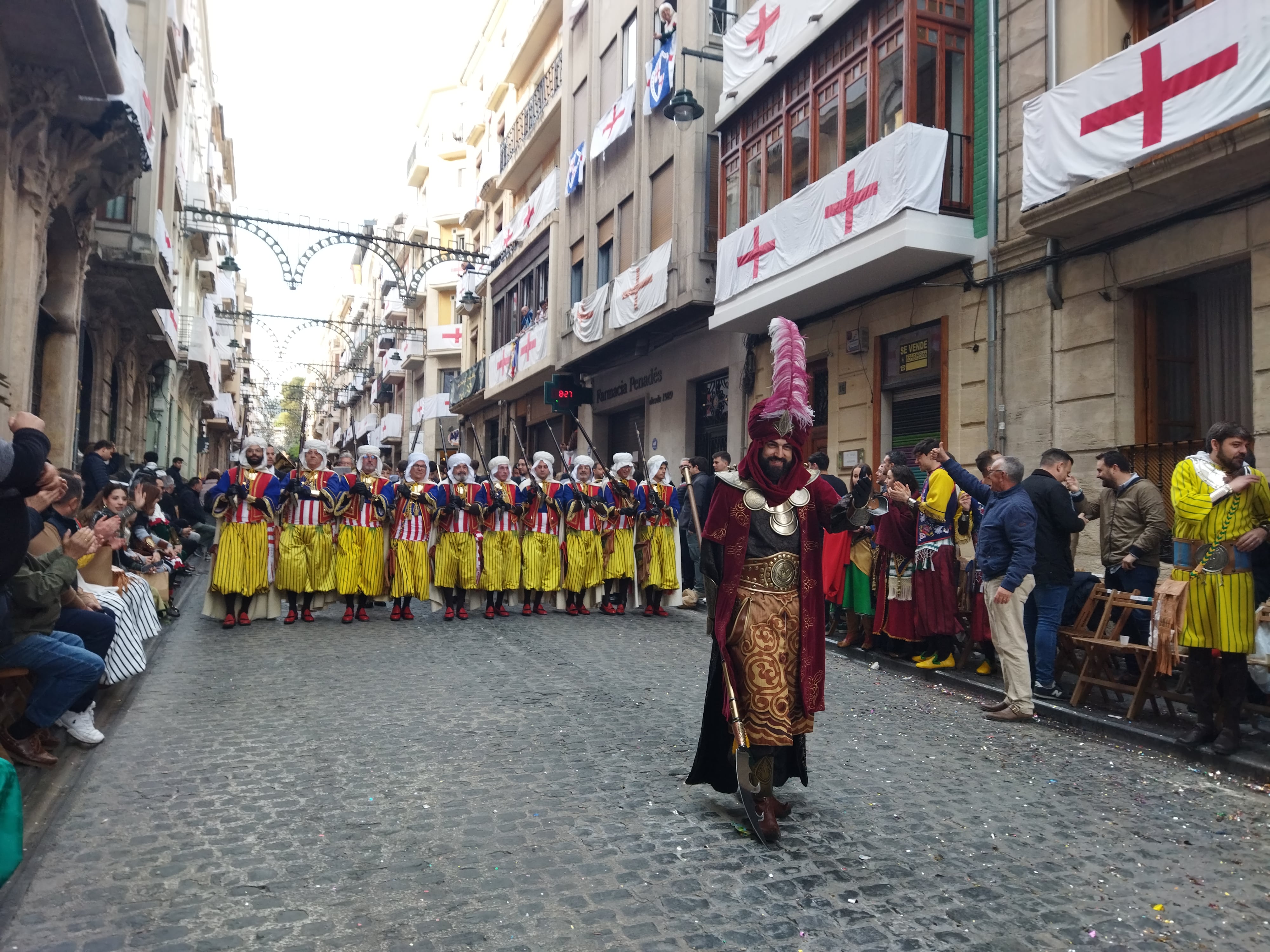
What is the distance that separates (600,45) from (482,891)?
21.8m

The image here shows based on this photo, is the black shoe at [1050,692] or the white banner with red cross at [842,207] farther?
the white banner with red cross at [842,207]

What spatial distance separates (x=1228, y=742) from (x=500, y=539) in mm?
8146

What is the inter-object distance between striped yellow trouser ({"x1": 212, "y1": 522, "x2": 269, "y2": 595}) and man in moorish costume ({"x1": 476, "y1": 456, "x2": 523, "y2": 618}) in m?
2.54

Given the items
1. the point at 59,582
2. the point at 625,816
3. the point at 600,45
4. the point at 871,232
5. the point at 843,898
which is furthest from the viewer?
the point at 600,45

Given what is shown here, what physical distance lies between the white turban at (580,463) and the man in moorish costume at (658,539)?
0.76 meters

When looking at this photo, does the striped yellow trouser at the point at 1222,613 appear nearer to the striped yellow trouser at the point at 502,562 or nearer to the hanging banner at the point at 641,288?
the striped yellow trouser at the point at 502,562

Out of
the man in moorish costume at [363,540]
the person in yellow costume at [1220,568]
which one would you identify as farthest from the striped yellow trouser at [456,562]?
the person in yellow costume at [1220,568]

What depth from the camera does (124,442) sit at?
2256 centimetres

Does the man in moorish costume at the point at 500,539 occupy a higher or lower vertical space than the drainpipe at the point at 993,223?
lower

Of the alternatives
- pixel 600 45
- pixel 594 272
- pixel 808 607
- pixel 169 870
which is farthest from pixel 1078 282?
pixel 600 45

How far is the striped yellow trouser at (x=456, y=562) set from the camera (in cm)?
1149

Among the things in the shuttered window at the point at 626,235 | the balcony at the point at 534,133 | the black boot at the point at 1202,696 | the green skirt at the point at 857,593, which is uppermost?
the balcony at the point at 534,133

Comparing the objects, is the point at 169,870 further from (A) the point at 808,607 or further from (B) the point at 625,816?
(A) the point at 808,607

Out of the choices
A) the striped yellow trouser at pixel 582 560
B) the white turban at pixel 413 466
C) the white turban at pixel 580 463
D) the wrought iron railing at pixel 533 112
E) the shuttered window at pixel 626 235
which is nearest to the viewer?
the white turban at pixel 413 466
